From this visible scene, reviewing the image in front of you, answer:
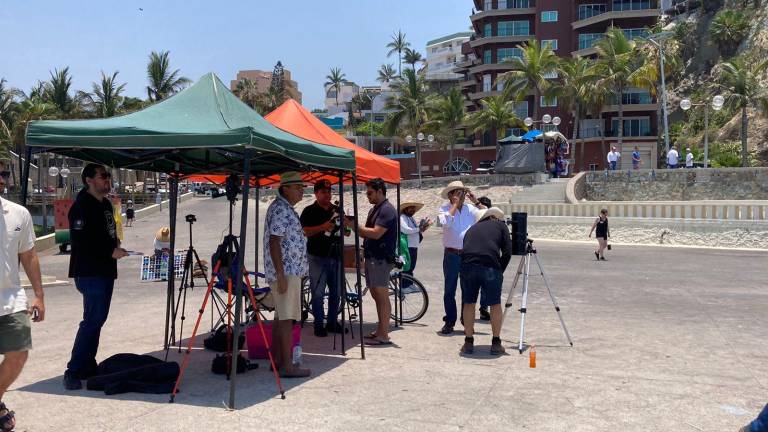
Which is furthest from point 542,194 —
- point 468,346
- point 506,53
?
point 506,53

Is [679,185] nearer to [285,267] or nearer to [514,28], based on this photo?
[285,267]

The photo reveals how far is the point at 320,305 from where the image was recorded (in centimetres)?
961

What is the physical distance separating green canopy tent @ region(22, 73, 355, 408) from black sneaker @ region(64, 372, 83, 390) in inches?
55.9

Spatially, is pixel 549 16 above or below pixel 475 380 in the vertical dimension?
above

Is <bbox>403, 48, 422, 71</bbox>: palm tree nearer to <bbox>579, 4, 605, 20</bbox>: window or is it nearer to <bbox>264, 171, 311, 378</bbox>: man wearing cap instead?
<bbox>579, 4, 605, 20</bbox>: window

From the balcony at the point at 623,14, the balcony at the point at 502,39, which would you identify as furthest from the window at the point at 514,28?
the balcony at the point at 623,14

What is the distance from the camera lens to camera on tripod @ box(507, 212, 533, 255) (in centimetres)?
866

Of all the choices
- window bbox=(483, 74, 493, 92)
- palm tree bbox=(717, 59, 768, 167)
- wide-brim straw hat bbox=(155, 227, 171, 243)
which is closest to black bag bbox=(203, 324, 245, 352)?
wide-brim straw hat bbox=(155, 227, 171, 243)

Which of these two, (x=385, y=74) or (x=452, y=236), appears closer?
(x=452, y=236)

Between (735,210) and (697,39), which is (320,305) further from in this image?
(697,39)

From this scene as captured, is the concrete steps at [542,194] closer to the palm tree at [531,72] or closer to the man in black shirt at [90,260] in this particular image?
the palm tree at [531,72]

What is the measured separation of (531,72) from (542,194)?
23.3 meters

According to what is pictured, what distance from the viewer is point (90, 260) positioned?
658cm

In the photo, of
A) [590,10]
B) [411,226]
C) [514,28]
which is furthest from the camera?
[514,28]
